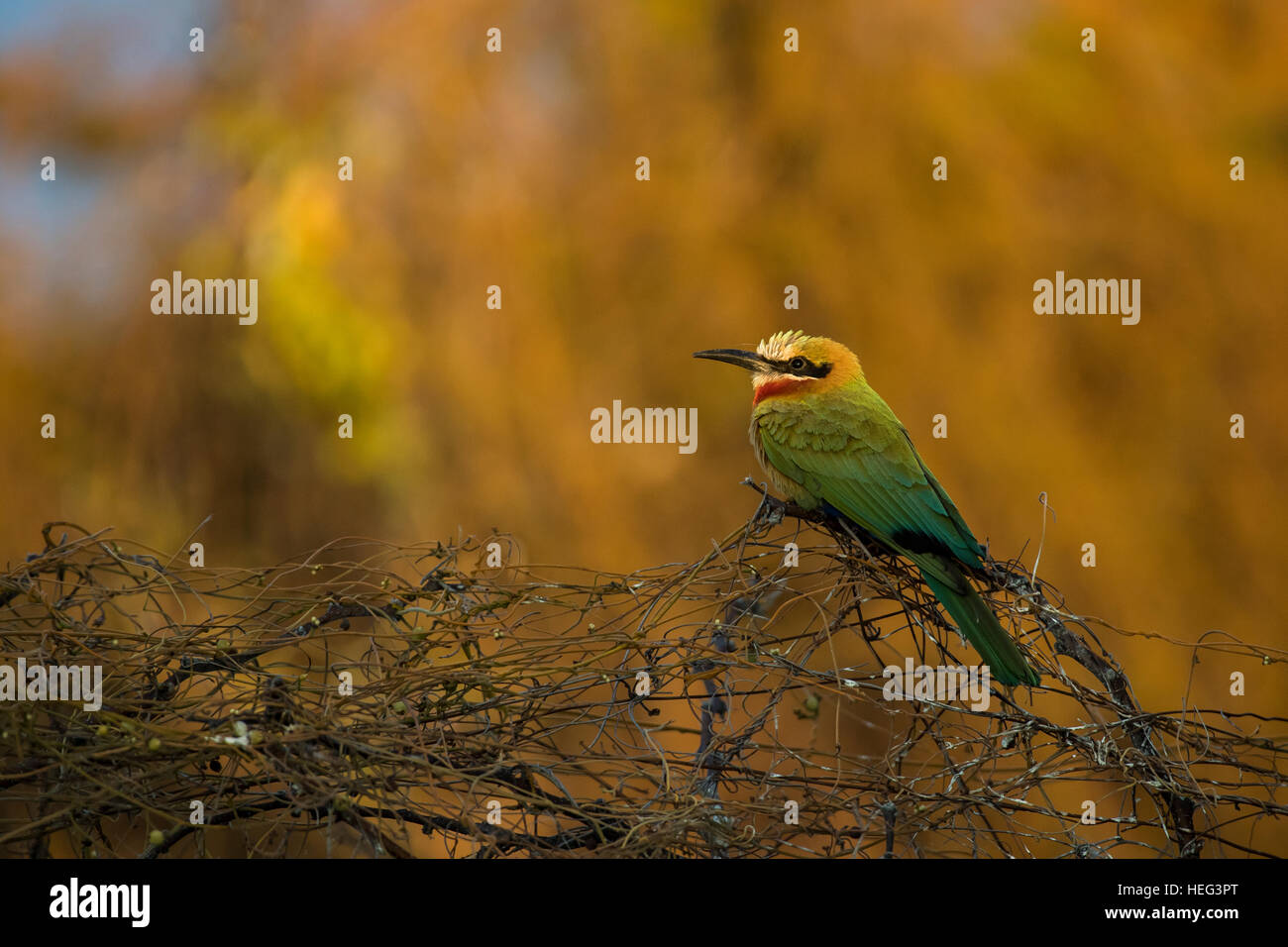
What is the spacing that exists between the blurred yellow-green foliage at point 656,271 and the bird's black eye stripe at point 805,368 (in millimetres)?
3147

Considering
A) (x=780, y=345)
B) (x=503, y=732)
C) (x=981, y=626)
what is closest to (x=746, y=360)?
(x=780, y=345)

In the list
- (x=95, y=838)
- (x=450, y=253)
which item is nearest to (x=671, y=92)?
(x=450, y=253)

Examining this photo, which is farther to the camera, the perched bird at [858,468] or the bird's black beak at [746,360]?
the bird's black beak at [746,360]

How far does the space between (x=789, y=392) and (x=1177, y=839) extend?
216 centimetres

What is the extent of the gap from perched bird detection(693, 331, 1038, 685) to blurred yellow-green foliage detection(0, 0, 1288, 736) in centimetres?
319

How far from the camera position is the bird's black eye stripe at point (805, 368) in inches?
185

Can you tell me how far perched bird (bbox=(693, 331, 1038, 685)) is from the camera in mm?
3510

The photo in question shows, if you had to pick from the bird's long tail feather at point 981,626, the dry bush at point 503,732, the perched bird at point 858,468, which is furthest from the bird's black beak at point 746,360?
the dry bush at point 503,732

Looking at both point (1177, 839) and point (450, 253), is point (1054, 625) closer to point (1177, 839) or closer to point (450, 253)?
point (1177, 839)

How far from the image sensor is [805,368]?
4695 mm

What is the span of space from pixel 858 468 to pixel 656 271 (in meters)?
4.51

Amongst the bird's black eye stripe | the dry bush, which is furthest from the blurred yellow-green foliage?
the dry bush

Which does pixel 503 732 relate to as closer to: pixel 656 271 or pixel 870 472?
pixel 870 472

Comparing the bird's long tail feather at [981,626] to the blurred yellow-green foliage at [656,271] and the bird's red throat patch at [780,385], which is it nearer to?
the bird's red throat patch at [780,385]
